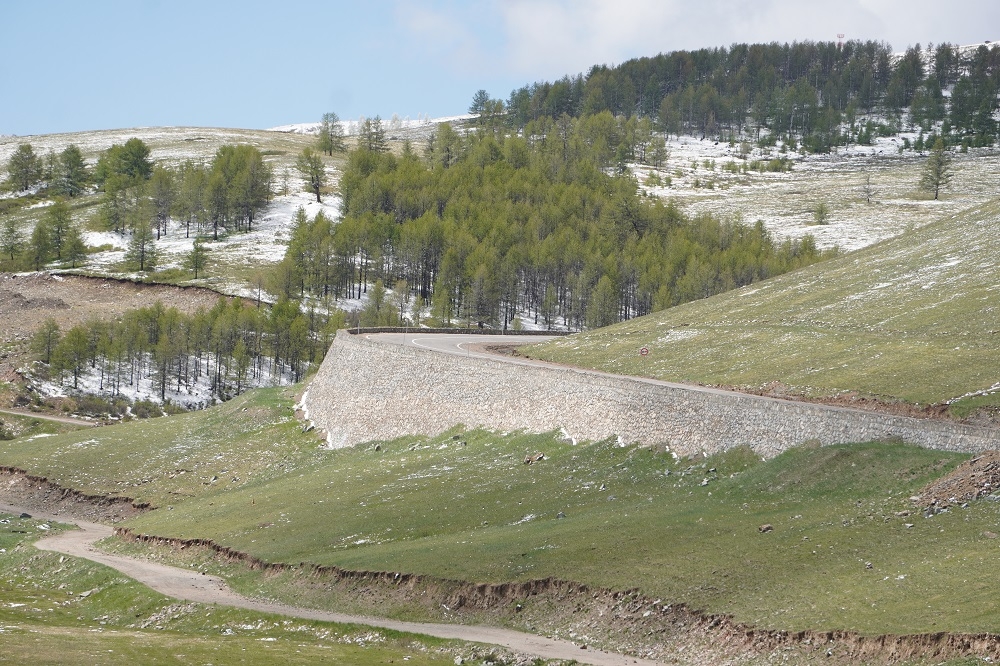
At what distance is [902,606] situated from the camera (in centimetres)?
3075

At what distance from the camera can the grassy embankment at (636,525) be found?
108ft

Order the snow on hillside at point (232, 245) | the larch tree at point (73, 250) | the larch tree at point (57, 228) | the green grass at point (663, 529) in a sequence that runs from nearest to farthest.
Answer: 1. the green grass at point (663, 529)
2. the snow on hillside at point (232, 245)
3. the larch tree at point (73, 250)
4. the larch tree at point (57, 228)

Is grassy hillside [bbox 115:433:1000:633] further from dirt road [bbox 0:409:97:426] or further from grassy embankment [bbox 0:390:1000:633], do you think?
dirt road [bbox 0:409:97:426]

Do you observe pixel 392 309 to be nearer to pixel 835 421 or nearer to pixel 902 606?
pixel 835 421

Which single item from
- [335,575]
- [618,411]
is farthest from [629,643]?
[618,411]

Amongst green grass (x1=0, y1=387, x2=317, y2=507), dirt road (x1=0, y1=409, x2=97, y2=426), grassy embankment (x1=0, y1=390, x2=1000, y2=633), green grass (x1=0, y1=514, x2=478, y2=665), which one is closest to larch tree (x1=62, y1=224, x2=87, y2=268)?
dirt road (x1=0, y1=409, x2=97, y2=426)

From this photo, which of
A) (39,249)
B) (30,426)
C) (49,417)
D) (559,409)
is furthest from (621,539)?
(39,249)

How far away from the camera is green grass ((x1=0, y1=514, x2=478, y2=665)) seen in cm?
3503

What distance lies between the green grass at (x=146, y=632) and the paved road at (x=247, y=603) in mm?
813

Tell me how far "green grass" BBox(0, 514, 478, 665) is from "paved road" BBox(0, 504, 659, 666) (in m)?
0.81

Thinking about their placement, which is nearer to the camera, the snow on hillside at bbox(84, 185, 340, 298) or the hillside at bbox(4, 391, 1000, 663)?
the hillside at bbox(4, 391, 1000, 663)

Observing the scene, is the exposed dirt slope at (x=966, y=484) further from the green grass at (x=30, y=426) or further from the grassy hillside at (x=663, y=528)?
the green grass at (x=30, y=426)

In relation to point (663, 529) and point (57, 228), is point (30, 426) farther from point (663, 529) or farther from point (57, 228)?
point (663, 529)

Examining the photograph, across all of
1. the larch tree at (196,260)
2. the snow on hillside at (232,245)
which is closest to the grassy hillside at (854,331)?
the snow on hillside at (232,245)
